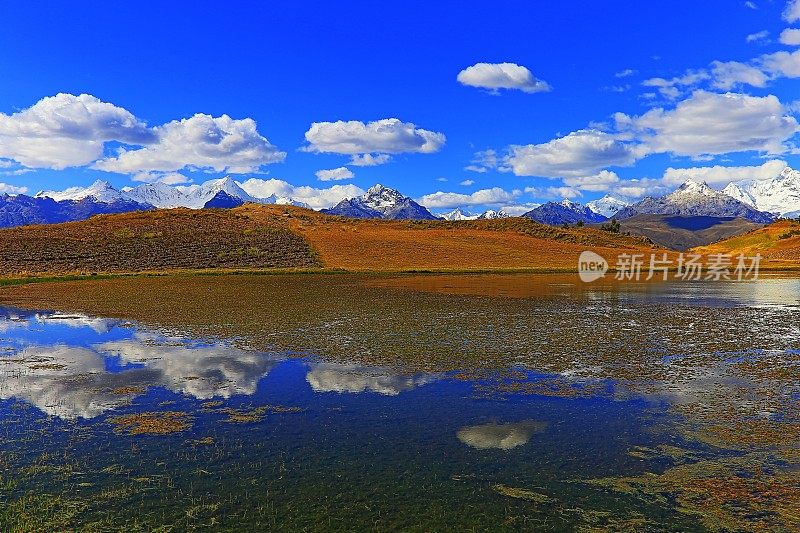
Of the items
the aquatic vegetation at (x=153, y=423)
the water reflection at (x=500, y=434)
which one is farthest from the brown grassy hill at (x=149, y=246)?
→ the water reflection at (x=500, y=434)

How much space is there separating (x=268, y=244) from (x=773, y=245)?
141 meters

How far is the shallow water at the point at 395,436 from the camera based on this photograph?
1083cm

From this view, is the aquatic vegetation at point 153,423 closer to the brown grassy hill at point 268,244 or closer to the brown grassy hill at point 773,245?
the brown grassy hill at point 268,244

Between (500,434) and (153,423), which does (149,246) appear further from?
(500,434)

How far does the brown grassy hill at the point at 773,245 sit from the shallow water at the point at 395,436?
11714 cm

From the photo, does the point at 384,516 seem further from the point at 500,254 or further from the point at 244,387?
the point at 500,254

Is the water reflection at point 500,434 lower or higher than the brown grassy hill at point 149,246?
lower

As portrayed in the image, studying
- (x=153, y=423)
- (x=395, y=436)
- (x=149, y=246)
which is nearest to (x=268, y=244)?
(x=149, y=246)

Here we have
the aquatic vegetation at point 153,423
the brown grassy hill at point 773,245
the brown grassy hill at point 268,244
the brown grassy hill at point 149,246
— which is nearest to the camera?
the aquatic vegetation at point 153,423

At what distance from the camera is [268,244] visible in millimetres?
107750

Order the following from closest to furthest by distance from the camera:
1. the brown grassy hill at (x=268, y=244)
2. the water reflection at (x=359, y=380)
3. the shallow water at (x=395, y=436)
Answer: the shallow water at (x=395, y=436)
the water reflection at (x=359, y=380)
the brown grassy hill at (x=268, y=244)

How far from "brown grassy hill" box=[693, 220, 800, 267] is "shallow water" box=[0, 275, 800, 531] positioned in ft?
384

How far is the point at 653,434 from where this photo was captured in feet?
49.2

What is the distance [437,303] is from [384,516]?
34.9 m
